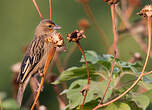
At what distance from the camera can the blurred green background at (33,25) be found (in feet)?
38.8

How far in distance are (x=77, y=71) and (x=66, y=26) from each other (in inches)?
388

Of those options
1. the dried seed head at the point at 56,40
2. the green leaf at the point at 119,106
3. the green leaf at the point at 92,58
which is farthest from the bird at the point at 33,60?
the dried seed head at the point at 56,40

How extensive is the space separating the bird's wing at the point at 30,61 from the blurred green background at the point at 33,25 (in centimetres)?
752

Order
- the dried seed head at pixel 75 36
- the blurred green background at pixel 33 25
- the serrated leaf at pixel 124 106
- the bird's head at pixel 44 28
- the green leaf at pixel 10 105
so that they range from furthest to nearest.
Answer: the blurred green background at pixel 33 25
the bird's head at pixel 44 28
the serrated leaf at pixel 124 106
the dried seed head at pixel 75 36
the green leaf at pixel 10 105

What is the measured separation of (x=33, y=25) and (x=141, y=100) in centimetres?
1123

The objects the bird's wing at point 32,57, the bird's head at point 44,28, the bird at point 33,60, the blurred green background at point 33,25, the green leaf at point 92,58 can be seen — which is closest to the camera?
the green leaf at point 92,58

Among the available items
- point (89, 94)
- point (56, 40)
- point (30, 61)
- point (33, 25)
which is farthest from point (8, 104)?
point (33, 25)

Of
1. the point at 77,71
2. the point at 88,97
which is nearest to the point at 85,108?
the point at 88,97

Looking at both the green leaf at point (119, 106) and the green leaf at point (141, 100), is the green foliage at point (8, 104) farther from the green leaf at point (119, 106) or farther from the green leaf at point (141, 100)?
the green leaf at point (141, 100)

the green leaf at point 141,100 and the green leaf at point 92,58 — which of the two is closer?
the green leaf at point 141,100

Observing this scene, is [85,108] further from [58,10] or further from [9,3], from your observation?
[9,3]

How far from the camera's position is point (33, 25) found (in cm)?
1312

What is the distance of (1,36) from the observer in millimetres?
13750

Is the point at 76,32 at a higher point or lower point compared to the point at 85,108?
higher
